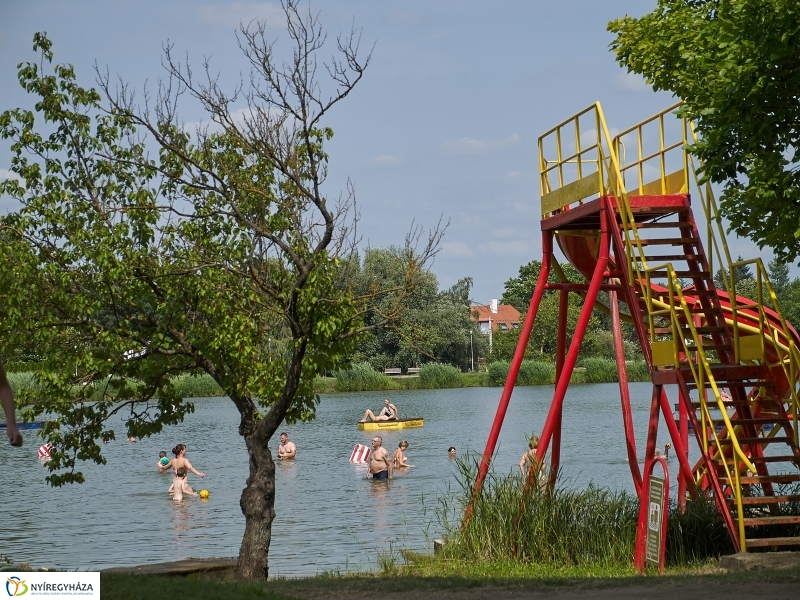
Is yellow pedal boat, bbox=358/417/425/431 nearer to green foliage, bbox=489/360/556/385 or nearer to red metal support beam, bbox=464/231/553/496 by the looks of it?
green foliage, bbox=489/360/556/385

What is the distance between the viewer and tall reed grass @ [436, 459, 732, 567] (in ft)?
44.5

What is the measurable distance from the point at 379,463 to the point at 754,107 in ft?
77.1

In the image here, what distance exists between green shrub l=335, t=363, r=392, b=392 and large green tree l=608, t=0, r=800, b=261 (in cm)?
6947

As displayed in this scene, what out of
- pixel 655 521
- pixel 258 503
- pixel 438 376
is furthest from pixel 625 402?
pixel 438 376

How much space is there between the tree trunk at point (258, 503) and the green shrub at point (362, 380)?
222ft

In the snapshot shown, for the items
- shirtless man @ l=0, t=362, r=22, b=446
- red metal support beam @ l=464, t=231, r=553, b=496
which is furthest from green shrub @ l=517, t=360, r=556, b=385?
shirtless man @ l=0, t=362, r=22, b=446

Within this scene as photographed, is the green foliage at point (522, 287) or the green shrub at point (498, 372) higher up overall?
the green foliage at point (522, 287)

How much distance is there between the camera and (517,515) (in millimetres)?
13898

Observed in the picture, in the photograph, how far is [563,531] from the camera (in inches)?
546

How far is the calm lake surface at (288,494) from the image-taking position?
72.1ft

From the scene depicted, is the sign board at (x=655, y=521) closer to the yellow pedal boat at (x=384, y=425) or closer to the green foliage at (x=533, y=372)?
the yellow pedal boat at (x=384, y=425)

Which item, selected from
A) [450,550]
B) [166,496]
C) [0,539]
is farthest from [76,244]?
[166,496]

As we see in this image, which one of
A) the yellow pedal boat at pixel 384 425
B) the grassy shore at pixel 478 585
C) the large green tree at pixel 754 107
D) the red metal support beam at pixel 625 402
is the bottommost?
the grassy shore at pixel 478 585

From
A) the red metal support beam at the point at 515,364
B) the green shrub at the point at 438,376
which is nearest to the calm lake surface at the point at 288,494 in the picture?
the red metal support beam at the point at 515,364
